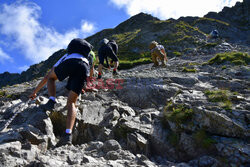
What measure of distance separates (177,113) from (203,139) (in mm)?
910

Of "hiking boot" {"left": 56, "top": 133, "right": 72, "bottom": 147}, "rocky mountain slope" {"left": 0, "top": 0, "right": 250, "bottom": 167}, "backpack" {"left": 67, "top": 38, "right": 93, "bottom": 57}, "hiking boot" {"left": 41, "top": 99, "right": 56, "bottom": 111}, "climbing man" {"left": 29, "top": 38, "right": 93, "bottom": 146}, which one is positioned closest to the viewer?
"rocky mountain slope" {"left": 0, "top": 0, "right": 250, "bottom": 167}

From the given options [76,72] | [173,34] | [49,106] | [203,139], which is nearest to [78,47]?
[76,72]

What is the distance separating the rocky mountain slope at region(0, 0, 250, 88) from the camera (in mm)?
32912

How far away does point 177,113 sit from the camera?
4484 millimetres

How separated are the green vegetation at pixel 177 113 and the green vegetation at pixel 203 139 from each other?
470 mm

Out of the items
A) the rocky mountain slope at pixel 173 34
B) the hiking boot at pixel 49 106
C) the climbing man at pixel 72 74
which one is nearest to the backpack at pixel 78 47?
the climbing man at pixel 72 74

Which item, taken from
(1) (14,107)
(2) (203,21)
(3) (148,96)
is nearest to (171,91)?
(3) (148,96)

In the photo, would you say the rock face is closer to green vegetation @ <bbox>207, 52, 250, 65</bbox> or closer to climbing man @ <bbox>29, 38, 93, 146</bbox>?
climbing man @ <bbox>29, 38, 93, 146</bbox>

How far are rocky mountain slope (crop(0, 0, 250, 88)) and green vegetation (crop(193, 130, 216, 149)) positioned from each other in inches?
819

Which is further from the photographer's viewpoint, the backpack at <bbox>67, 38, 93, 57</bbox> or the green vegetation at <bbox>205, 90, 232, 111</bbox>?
the backpack at <bbox>67, 38, 93, 57</bbox>

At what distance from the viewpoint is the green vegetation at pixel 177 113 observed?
4316mm

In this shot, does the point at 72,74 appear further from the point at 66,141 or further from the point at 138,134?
the point at 138,134

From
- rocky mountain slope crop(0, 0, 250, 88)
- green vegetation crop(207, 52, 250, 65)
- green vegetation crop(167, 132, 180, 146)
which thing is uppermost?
rocky mountain slope crop(0, 0, 250, 88)

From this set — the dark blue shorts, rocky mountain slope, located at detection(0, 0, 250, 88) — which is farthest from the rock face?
rocky mountain slope, located at detection(0, 0, 250, 88)
